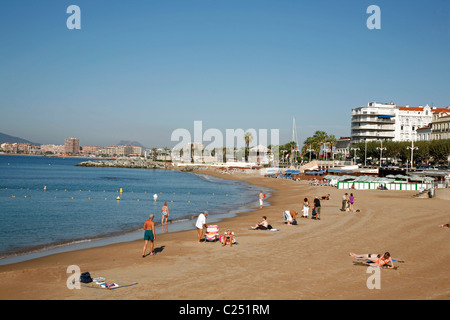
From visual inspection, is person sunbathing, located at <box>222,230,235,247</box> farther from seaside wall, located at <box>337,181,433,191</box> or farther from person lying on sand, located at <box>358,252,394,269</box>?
seaside wall, located at <box>337,181,433,191</box>

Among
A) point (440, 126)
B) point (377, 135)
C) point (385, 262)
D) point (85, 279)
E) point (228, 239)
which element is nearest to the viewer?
point (85, 279)

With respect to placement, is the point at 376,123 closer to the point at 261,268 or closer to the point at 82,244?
the point at 82,244

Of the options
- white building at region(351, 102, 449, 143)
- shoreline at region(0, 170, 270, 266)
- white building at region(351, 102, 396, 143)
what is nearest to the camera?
shoreline at region(0, 170, 270, 266)

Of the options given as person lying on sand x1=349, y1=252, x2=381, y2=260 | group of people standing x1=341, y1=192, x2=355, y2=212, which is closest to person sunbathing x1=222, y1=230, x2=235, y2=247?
person lying on sand x1=349, y1=252, x2=381, y2=260

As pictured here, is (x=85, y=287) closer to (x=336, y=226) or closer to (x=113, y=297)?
(x=113, y=297)

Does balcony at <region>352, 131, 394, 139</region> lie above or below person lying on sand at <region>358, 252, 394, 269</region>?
above

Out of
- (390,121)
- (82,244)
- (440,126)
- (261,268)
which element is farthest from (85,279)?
(390,121)

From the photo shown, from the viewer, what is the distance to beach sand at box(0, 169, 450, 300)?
33.6ft

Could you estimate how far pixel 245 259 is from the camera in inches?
556

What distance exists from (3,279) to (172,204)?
27.7m

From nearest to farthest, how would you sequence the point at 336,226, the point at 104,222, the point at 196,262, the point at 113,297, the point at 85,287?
1. the point at 113,297
2. the point at 85,287
3. the point at 196,262
4. the point at 336,226
5. the point at 104,222

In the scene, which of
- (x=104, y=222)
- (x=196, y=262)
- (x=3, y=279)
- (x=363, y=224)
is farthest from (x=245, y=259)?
(x=104, y=222)

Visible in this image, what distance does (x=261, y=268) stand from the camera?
12695 mm

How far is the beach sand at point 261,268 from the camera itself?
10234mm
